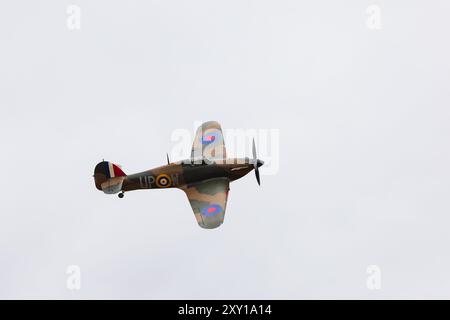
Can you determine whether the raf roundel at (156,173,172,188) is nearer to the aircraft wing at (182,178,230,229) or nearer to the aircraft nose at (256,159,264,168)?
the aircraft wing at (182,178,230,229)

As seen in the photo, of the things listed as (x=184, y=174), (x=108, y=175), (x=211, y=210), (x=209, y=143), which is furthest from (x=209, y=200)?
(x=108, y=175)

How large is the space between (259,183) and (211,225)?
4.51 m

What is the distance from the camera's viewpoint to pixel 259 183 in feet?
142

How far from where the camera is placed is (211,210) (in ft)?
136

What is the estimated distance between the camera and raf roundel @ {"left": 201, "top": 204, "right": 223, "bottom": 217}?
41.2 meters

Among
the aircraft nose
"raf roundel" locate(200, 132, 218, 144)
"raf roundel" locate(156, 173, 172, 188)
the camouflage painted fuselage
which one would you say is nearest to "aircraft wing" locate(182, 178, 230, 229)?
the camouflage painted fuselage

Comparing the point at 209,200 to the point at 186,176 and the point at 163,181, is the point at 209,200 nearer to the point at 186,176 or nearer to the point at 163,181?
the point at 186,176

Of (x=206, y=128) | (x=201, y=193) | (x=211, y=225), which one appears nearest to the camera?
(x=211, y=225)
